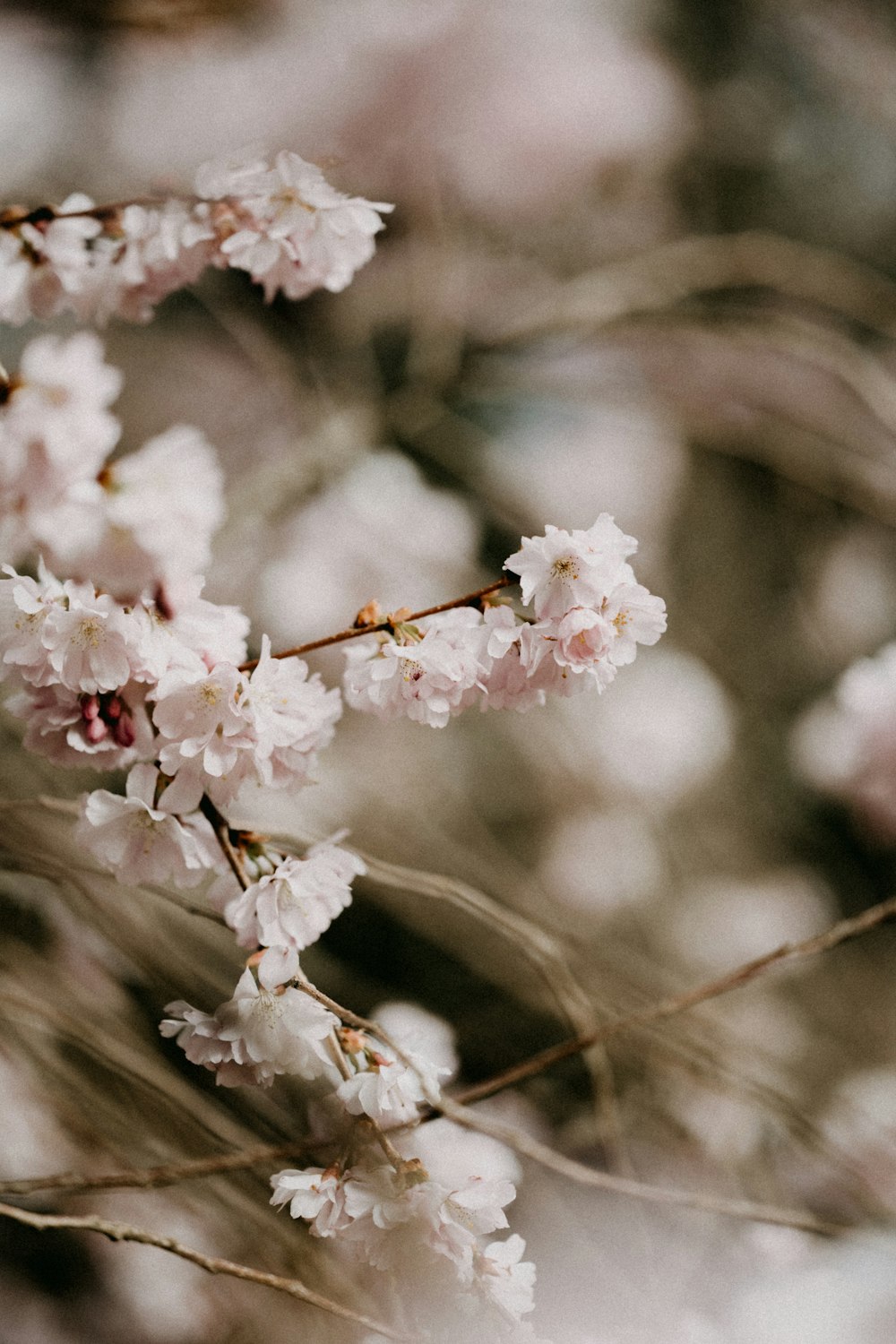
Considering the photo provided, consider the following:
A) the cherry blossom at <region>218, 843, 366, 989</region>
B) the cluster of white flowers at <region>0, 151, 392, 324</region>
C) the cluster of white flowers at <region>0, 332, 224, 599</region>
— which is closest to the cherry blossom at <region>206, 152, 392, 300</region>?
the cluster of white flowers at <region>0, 151, 392, 324</region>

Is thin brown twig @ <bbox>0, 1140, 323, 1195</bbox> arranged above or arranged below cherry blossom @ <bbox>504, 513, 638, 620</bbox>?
below

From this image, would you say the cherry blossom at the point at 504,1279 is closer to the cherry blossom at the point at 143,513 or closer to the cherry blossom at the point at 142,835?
the cherry blossom at the point at 142,835

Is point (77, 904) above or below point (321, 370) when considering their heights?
below

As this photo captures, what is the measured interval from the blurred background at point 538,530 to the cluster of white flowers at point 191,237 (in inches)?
7.8

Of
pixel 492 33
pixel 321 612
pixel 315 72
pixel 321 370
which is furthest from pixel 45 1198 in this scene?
pixel 492 33

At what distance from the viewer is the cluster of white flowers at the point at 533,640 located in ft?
1.01

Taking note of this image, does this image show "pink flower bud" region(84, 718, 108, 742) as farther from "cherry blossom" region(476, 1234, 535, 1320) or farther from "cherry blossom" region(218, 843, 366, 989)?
"cherry blossom" region(476, 1234, 535, 1320)

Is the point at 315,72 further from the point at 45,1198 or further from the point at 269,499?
the point at 45,1198

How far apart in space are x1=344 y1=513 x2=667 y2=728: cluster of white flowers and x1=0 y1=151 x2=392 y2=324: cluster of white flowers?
0.48ft

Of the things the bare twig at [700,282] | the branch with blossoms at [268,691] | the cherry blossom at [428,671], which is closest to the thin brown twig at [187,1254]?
the branch with blossoms at [268,691]

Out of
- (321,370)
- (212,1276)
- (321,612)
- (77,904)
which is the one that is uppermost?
(321,370)

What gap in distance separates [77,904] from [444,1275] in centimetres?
30

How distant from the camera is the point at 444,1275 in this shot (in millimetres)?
359

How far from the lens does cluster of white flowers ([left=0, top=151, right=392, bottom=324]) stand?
34 cm
